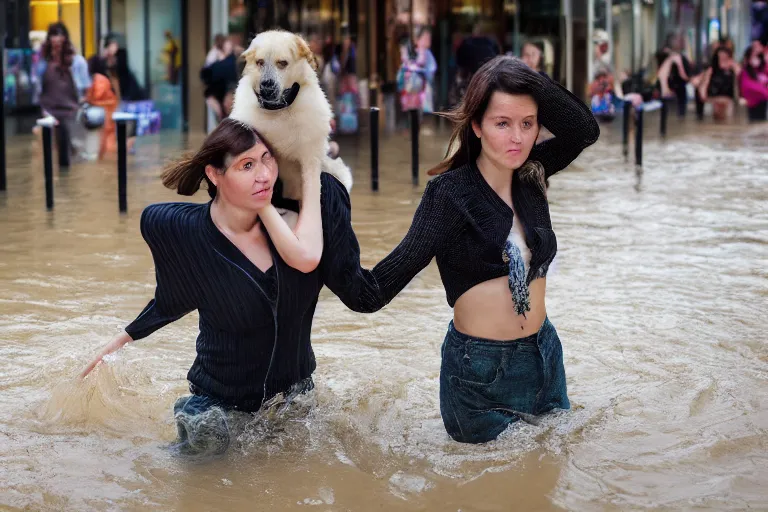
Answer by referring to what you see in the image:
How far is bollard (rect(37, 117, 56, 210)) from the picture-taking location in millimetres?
10734

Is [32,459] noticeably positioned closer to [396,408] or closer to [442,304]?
[396,408]

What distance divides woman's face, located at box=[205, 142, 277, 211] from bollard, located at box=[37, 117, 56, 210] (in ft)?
22.9

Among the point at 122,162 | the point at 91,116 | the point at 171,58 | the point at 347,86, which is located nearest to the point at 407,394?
the point at 122,162

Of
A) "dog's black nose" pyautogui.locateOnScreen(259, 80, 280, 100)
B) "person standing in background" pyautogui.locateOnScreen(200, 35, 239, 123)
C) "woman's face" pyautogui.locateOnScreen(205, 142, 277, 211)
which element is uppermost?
"person standing in background" pyautogui.locateOnScreen(200, 35, 239, 123)

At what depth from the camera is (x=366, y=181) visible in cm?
1349

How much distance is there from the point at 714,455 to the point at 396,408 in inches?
53.2

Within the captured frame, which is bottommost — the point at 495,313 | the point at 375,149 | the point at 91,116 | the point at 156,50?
the point at 495,313

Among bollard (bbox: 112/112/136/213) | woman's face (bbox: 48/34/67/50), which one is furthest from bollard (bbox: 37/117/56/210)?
woman's face (bbox: 48/34/67/50)

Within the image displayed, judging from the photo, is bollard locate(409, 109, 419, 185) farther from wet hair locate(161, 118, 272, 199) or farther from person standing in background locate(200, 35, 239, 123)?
wet hair locate(161, 118, 272, 199)

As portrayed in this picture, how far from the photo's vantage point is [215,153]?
13.7ft

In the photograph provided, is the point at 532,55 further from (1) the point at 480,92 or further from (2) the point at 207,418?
(2) the point at 207,418

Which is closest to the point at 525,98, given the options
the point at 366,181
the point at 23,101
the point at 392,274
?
the point at 392,274

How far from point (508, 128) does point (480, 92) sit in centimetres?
16

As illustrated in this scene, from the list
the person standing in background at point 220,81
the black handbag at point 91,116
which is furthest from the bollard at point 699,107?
the black handbag at point 91,116
